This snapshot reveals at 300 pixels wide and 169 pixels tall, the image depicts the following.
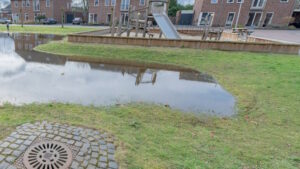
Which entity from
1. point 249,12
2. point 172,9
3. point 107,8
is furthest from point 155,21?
point 172,9

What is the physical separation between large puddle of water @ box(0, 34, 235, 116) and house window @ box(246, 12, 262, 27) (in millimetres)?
26113

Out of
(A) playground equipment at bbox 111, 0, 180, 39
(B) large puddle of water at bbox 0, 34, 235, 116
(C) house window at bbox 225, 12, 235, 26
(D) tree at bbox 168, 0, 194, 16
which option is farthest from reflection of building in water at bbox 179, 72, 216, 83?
(D) tree at bbox 168, 0, 194, 16

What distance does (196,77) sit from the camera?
645 cm

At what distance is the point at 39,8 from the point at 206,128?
150 feet

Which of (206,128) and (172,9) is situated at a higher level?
(172,9)

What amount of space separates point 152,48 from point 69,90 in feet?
18.6

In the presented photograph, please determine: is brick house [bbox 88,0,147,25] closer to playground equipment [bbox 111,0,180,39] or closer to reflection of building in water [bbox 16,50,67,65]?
playground equipment [bbox 111,0,180,39]

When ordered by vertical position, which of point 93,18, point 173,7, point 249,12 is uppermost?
point 173,7

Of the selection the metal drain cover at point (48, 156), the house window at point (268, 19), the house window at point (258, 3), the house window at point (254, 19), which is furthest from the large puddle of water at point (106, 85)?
the house window at point (268, 19)

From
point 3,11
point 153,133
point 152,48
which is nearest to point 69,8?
point 3,11

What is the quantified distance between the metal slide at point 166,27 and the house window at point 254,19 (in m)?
19.9

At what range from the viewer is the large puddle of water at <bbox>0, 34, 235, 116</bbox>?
4172mm

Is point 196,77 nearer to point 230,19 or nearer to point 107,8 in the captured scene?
point 230,19

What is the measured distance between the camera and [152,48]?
371 inches
